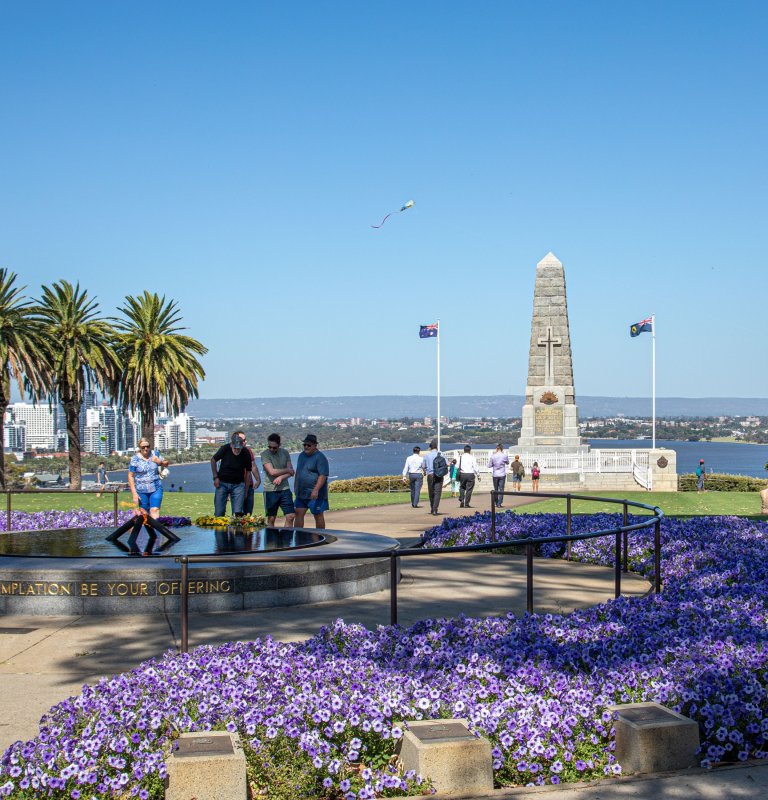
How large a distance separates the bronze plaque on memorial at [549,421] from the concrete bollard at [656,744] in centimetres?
3540

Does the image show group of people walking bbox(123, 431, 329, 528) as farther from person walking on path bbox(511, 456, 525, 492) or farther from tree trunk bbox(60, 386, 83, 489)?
tree trunk bbox(60, 386, 83, 489)

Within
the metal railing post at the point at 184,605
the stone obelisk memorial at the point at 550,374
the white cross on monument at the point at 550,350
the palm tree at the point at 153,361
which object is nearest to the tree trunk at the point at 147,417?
the palm tree at the point at 153,361

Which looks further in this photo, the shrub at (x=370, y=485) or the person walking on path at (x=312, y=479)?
the shrub at (x=370, y=485)

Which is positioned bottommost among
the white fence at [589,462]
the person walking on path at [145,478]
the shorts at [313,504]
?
the white fence at [589,462]

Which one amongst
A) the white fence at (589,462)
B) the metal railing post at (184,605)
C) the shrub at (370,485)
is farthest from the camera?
the shrub at (370,485)

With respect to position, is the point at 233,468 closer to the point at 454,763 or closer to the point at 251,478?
the point at 251,478

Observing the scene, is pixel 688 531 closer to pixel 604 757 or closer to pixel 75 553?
pixel 75 553

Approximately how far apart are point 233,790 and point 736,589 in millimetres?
6097

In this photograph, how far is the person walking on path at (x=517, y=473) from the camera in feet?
110

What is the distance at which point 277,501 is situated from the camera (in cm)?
1483

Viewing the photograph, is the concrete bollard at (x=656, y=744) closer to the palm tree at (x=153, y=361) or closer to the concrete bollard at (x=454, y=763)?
the concrete bollard at (x=454, y=763)

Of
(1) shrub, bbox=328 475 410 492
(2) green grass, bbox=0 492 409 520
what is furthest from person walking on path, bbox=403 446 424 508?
(1) shrub, bbox=328 475 410 492

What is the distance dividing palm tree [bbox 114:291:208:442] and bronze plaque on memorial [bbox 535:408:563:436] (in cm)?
1767

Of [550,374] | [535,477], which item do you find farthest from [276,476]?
[550,374]
